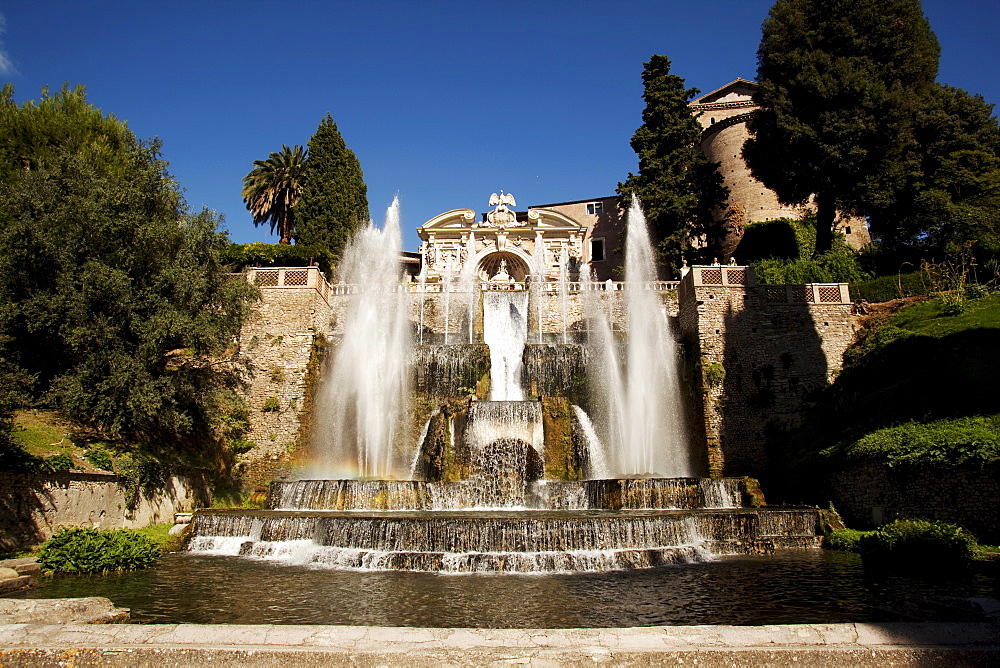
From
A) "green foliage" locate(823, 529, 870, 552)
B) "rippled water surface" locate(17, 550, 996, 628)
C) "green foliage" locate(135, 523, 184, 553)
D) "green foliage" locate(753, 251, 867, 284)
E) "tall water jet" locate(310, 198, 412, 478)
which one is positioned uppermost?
"green foliage" locate(753, 251, 867, 284)

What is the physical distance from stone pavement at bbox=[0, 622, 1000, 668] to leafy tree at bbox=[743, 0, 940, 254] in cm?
2572

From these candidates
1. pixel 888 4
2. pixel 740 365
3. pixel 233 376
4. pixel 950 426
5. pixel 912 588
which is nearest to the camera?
pixel 912 588

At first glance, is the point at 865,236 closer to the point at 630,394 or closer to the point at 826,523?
the point at 630,394

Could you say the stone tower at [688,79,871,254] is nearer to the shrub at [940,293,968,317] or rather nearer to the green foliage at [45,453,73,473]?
the shrub at [940,293,968,317]

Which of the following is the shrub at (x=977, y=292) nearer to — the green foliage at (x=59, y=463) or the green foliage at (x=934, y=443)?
the green foliage at (x=934, y=443)

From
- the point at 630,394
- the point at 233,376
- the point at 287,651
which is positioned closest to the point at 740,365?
the point at 630,394

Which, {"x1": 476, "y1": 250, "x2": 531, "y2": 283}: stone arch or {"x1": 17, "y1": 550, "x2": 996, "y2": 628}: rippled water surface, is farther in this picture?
{"x1": 476, "y1": 250, "x2": 531, "y2": 283}: stone arch

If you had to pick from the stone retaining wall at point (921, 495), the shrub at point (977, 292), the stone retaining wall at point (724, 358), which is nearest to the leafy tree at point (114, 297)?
the stone retaining wall at point (724, 358)

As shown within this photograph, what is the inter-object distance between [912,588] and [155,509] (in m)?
14.1

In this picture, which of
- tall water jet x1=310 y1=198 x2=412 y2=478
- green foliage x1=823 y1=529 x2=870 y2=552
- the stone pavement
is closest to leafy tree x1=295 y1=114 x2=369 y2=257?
tall water jet x1=310 y1=198 x2=412 y2=478

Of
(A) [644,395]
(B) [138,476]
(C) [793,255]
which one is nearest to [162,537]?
(B) [138,476]

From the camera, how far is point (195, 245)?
1627 cm

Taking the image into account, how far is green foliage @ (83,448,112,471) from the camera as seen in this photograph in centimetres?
1219

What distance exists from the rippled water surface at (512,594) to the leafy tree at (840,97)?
21.0 meters
